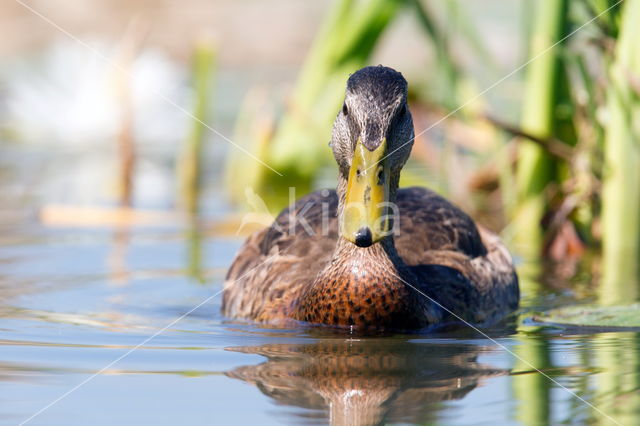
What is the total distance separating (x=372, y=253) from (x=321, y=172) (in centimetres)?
622

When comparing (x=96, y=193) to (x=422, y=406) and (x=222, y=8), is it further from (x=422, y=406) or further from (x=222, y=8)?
(x=222, y=8)

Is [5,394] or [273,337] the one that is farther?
[273,337]

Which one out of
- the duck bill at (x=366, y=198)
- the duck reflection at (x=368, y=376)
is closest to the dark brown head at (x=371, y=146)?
the duck bill at (x=366, y=198)

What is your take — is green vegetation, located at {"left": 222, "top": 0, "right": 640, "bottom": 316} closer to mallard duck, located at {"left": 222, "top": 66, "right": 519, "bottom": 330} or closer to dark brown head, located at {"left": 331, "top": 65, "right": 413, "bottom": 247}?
mallard duck, located at {"left": 222, "top": 66, "right": 519, "bottom": 330}

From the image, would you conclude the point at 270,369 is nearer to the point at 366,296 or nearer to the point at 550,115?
the point at 366,296

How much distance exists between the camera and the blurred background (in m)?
6.66

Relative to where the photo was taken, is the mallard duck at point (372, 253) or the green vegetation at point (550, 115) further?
the green vegetation at point (550, 115)

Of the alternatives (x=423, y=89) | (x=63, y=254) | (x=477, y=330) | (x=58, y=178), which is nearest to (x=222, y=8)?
(x=58, y=178)

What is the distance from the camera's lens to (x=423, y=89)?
10.2 meters

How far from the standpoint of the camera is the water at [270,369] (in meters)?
4.01

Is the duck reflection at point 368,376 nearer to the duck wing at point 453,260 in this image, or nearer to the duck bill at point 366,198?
the duck bill at point 366,198

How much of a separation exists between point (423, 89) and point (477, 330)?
14.9ft

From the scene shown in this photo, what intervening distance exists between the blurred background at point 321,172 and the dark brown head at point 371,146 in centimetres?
78

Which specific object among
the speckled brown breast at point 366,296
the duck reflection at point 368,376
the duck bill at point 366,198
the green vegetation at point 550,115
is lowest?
the duck reflection at point 368,376
